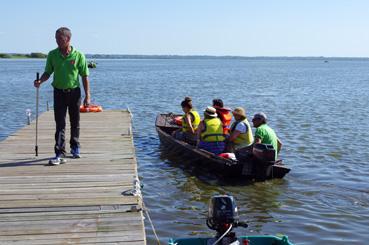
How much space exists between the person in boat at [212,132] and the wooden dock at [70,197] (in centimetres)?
160

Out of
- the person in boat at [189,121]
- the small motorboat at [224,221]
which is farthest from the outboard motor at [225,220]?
the person in boat at [189,121]

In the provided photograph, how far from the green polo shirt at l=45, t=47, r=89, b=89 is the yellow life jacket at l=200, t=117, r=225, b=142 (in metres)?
3.46

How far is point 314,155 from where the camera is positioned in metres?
13.0

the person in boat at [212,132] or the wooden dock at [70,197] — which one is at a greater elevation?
the person in boat at [212,132]

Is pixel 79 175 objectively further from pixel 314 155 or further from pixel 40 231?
pixel 314 155

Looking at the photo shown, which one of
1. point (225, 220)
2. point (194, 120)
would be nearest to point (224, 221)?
point (225, 220)

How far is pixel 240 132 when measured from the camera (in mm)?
10203

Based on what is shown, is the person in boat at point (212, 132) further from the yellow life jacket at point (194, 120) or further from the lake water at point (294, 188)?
the yellow life jacket at point (194, 120)

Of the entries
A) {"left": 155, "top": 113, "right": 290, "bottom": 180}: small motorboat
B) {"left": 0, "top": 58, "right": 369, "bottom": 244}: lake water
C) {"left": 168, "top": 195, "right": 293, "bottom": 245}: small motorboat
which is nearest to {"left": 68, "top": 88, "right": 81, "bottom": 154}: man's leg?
{"left": 0, "top": 58, "right": 369, "bottom": 244}: lake water

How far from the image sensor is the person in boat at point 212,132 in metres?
10.5

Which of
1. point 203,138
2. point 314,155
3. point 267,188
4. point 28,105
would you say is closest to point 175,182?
point 203,138

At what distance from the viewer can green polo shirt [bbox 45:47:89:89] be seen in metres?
7.67

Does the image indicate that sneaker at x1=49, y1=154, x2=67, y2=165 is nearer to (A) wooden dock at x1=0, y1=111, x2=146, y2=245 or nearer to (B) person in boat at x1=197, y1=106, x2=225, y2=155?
(A) wooden dock at x1=0, y1=111, x2=146, y2=245

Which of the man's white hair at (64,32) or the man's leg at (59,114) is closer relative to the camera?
the man's white hair at (64,32)
